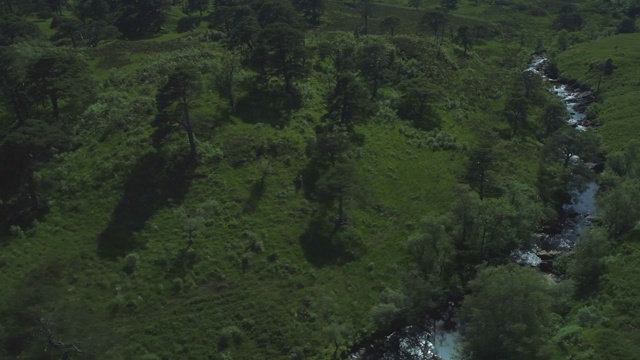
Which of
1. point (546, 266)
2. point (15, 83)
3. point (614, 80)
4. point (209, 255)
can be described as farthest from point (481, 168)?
point (15, 83)

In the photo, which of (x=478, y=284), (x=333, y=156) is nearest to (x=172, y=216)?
(x=333, y=156)

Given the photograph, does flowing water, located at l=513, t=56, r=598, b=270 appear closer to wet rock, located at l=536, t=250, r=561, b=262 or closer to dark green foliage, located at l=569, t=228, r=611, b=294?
wet rock, located at l=536, t=250, r=561, b=262

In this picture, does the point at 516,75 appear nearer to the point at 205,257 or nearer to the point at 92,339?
the point at 205,257

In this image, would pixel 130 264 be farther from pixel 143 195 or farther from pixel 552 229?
pixel 552 229

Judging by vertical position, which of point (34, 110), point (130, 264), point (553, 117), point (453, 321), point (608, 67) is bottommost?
point (453, 321)

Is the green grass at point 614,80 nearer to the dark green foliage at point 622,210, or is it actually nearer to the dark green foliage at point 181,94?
the dark green foliage at point 622,210
